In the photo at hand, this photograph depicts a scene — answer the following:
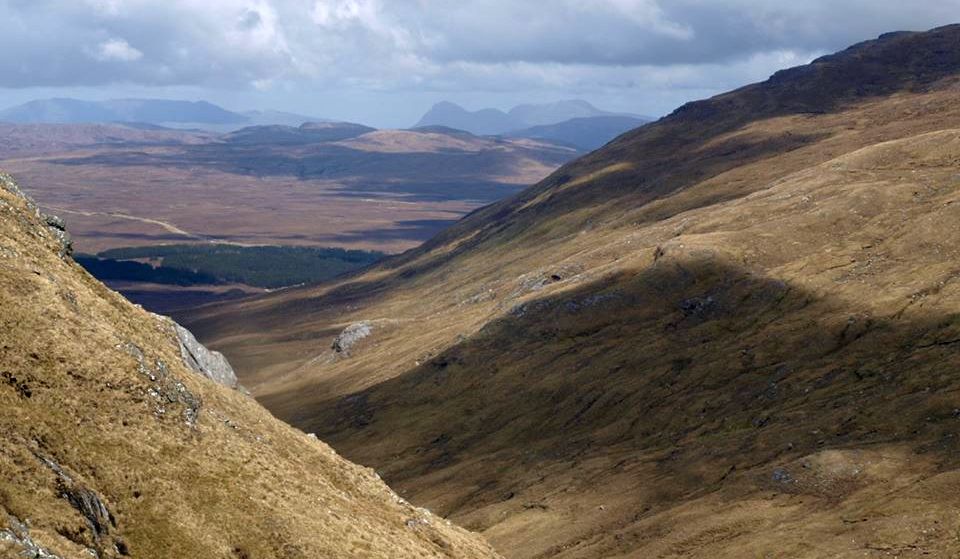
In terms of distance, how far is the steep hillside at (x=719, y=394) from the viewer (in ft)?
291

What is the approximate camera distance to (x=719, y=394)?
123562mm

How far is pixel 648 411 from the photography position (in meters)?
128

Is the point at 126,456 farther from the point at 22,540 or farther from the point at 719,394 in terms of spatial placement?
the point at 719,394

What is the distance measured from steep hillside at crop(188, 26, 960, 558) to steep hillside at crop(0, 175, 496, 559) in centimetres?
3756

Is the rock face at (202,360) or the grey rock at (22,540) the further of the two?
the rock face at (202,360)

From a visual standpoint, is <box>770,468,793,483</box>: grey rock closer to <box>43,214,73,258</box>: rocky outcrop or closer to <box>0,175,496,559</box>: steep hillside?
<box>0,175,496,559</box>: steep hillside

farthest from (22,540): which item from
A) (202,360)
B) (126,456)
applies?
(202,360)

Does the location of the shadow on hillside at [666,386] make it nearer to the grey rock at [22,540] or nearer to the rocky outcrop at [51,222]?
the rocky outcrop at [51,222]

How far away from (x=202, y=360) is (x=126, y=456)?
30955mm

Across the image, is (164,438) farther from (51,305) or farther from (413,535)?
(413,535)

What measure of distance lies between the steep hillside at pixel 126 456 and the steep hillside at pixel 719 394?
3756 cm

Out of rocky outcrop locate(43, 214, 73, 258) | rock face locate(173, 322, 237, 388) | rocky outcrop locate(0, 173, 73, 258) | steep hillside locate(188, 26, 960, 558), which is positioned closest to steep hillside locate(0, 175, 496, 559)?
rocky outcrop locate(0, 173, 73, 258)

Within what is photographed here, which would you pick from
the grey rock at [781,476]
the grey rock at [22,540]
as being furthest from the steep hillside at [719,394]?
the grey rock at [22,540]

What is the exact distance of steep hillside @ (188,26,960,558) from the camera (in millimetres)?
88625
